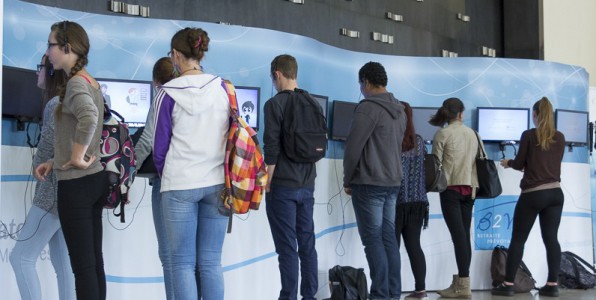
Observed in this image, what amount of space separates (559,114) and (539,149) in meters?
1.19

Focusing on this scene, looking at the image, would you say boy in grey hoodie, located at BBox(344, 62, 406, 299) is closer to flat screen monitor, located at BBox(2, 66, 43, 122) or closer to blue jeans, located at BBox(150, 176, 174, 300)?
blue jeans, located at BBox(150, 176, 174, 300)

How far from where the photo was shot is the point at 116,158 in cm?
380

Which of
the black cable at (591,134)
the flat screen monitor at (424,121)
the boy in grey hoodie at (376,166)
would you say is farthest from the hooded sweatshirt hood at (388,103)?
the black cable at (591,134)

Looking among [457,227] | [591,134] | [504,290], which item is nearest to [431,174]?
[457,227]

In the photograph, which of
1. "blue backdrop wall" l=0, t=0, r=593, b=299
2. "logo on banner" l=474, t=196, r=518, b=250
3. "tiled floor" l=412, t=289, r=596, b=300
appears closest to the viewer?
"blue backdrop wall" l=0, t=0, r=593, b=299

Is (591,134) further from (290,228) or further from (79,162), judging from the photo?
(79,162)

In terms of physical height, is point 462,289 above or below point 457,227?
below

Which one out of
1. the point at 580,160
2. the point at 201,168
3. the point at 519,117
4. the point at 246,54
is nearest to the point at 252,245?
the point at 246,54

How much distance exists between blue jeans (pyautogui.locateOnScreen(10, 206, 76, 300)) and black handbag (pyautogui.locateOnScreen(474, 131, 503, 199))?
3.65 metres

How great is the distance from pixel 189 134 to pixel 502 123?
14.4 ft

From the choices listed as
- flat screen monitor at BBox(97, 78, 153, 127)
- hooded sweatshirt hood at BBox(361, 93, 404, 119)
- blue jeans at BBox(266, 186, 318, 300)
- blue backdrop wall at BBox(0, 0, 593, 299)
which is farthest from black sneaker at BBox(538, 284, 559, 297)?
flat screen monitor at BBox(97, 78, 153, 127)

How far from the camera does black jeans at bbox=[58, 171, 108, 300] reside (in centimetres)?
353

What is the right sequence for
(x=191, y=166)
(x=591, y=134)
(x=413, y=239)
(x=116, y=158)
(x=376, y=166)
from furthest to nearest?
(x=591, y=134) < (x=413, y=239) < (x=376, y=166) < (x=116, y=158) < (x=191, y=166)

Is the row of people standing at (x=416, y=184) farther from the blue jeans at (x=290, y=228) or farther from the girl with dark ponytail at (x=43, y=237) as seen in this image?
the girl with dark ponytail at (x=43, y=237)
